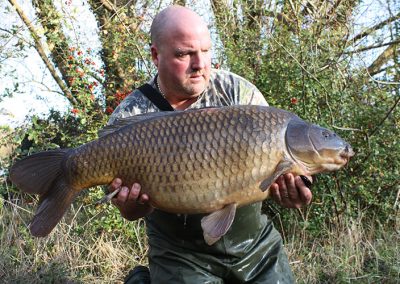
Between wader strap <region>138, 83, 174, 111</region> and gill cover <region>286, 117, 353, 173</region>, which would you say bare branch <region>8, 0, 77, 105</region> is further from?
gill cover <region>286, 117, 353, 173</region>

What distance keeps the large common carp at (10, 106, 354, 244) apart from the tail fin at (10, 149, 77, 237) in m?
0.10

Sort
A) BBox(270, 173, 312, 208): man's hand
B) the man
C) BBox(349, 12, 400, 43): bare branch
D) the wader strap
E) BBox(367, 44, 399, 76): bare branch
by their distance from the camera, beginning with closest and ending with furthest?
1. BBox(270, 173, 312, 208): man's hand
2. the man
3. the wader strap
4. BBox(349, 12, 400, 43): bare branch
5. BBox(367, 44, 399, 76): bare branch

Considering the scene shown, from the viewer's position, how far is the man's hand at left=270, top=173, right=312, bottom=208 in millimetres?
1849

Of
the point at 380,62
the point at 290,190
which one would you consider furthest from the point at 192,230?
the point at 380,62

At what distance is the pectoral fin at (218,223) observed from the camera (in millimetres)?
1792

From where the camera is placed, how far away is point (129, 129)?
193 centimetres

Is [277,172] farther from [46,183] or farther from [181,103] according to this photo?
[46,183]

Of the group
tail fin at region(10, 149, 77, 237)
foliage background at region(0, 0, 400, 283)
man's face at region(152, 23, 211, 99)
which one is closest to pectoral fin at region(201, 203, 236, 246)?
tail fin at region(10, 149, 77, 237)

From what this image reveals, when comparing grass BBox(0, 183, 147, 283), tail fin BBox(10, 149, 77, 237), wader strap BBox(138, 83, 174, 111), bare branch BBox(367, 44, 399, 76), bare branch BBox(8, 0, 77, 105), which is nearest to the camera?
tail fin BBox(10, 149, 77, 237)

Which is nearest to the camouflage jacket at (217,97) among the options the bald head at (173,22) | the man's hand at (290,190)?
the bald head at (173,22)

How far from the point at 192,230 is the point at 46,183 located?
2.01 ft

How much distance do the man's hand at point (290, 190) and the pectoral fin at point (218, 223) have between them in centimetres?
18

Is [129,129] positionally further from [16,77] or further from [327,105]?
[16,77]

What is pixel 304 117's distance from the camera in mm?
3664
